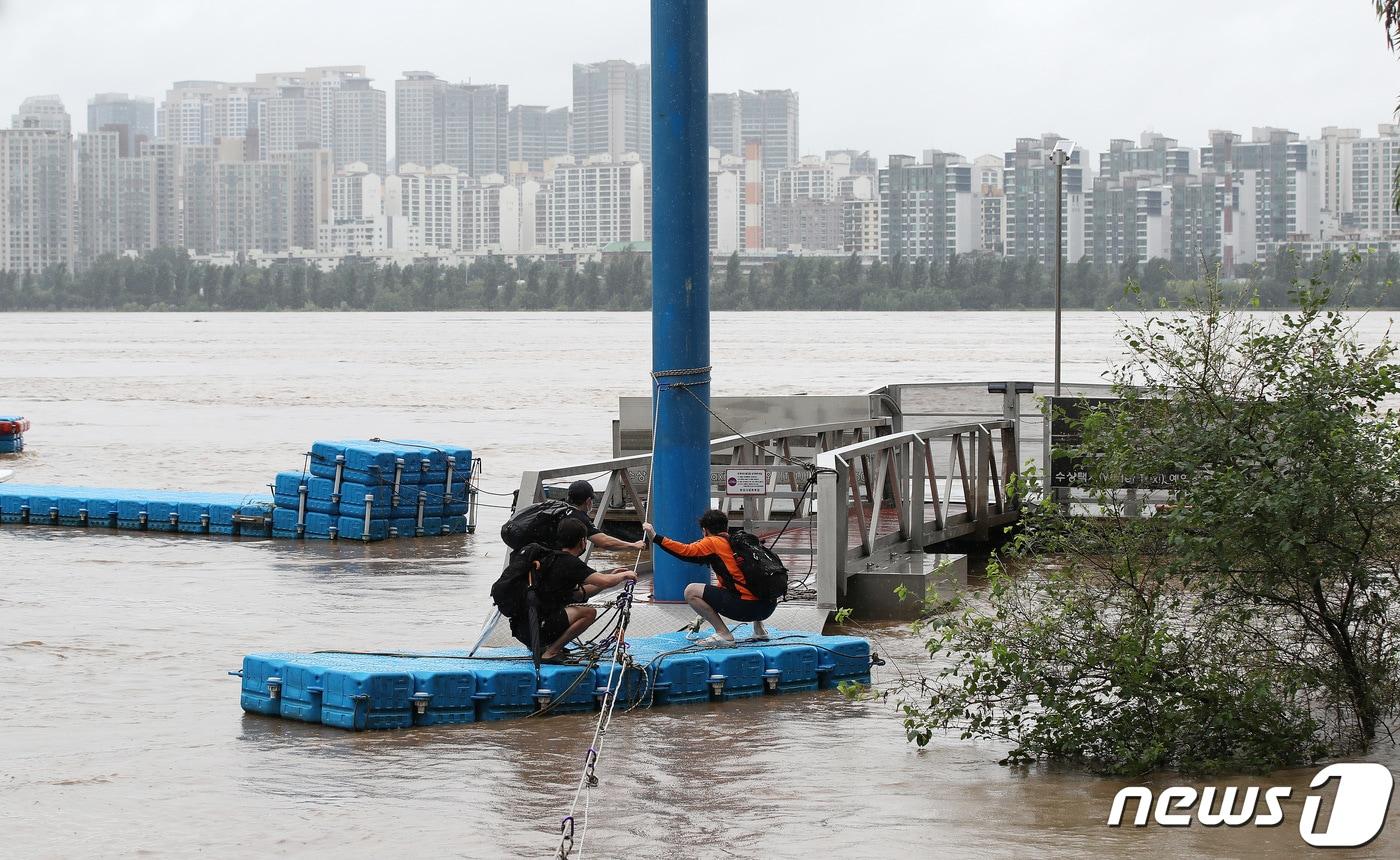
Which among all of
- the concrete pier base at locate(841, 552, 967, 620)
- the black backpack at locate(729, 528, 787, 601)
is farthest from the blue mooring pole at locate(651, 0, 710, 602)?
the concrete pier base at locate(841, 552, 967, 620)

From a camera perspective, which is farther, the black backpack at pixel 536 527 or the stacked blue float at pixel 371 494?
the stacked blue float at pixel 371 494

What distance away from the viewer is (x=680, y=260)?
46.3 feet

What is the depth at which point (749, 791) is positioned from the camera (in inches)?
400

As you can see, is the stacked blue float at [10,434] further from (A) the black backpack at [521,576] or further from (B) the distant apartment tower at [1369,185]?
(B) the distant apartment tower at [1369,185]

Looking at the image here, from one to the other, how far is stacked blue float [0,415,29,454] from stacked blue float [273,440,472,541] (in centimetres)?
1892

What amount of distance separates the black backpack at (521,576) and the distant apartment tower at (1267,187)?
137m

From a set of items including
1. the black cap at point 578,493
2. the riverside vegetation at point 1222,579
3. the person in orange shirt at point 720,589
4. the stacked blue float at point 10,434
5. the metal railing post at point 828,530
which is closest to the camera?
the riverside vegetation at point 1222,579

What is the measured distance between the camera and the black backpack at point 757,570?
12844 millimetres

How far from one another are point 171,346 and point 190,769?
12102 centimetres

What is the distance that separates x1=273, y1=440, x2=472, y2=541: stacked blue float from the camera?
23.2 metres

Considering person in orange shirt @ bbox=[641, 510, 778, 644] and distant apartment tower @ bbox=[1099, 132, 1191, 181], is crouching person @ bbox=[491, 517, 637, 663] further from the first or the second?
distant apartment tower @ bbox=[1099, 132, 1191, 181]

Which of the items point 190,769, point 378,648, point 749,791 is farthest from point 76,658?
point 749,791

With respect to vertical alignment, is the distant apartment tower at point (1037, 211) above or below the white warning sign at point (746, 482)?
above

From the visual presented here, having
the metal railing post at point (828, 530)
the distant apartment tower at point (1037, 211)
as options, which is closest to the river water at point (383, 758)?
the metal railing post at point (828, 530)
